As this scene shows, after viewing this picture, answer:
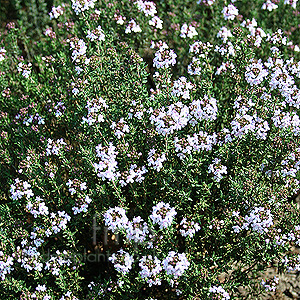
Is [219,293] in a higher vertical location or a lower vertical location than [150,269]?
lower

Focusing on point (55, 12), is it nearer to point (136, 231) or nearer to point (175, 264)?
point (136, 231)

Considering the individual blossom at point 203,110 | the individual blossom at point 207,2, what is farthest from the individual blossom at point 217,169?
the individual blossom at point 207,2

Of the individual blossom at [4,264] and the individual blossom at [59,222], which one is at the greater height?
the individual blossom at [59,222]

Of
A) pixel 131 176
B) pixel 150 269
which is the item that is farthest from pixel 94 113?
pixel 150 269

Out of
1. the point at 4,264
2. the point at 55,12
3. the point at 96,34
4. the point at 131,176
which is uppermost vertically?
the point at 55,12

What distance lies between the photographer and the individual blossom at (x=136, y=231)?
3.50 meters

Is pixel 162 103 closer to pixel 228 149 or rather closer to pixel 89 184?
pixel 228 149

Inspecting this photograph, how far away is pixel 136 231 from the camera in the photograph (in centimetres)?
351

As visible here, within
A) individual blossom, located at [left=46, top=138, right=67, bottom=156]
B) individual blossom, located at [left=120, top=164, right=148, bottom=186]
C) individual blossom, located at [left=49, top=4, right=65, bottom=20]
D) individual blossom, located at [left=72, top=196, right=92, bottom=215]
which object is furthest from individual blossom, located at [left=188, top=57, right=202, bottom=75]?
individual blossom, located at [left=49, top=4, right=65, bottom=20]

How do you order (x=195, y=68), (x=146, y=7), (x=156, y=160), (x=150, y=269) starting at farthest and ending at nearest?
(x=146, y=7), (x=195, y=68), (x=156, y=160), (x=150, y=269)

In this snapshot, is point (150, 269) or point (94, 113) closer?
point (150, 269)

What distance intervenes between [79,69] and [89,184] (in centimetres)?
128

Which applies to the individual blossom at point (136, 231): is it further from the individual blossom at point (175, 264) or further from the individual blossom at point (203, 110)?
the individual blossom at point (203, 110)

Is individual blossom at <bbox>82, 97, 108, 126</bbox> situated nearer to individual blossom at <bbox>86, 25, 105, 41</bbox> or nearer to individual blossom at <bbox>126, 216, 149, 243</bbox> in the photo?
individual blossom at <bbox>86, 25, 105, 41</bbox>
